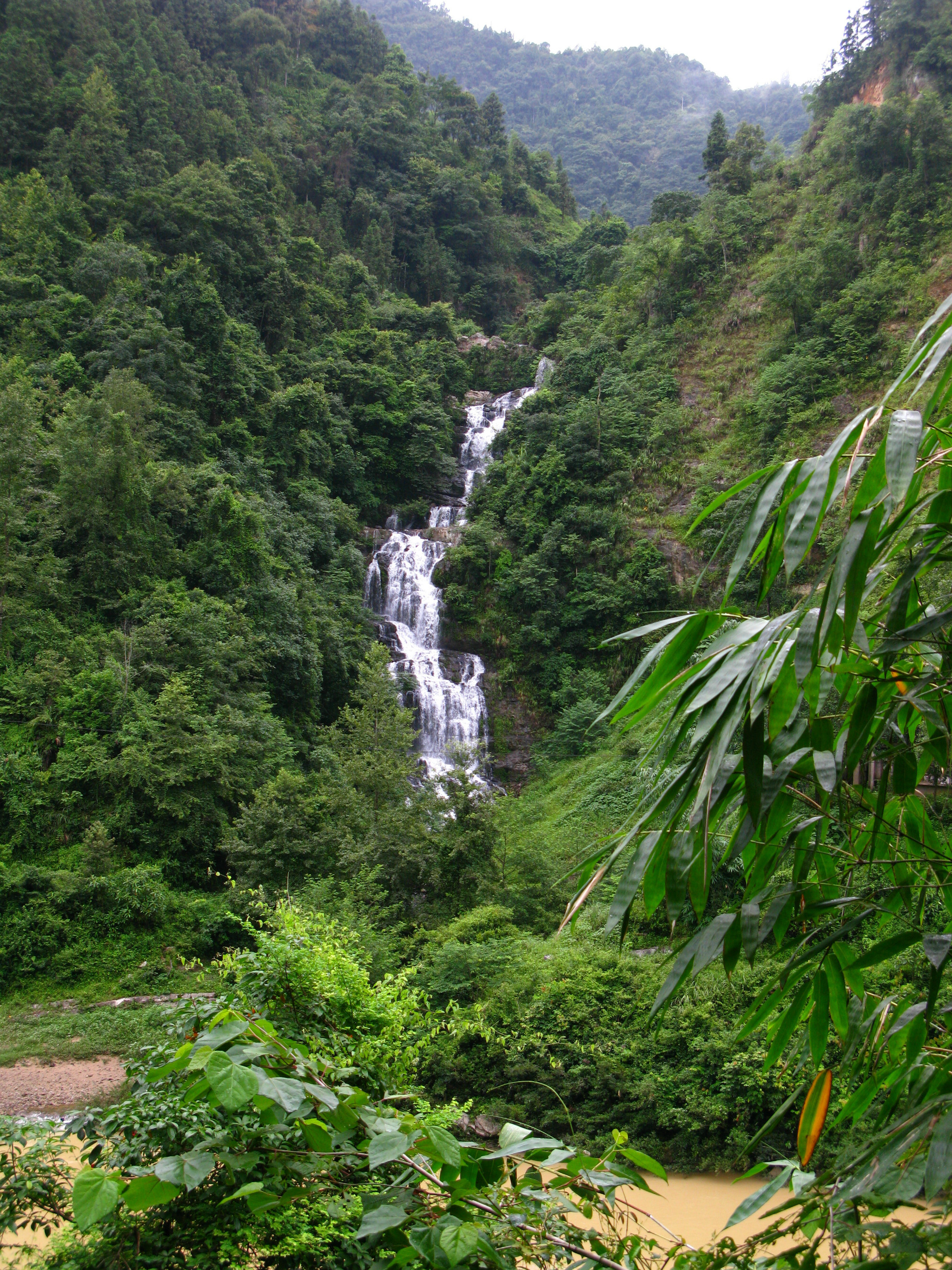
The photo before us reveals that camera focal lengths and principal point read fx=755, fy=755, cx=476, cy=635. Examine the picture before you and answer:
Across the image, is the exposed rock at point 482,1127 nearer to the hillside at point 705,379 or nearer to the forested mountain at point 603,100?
the hillside at point 705,379

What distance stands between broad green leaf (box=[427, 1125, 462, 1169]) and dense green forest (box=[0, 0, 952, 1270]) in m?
0.54

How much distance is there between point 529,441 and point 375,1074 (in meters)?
22.0

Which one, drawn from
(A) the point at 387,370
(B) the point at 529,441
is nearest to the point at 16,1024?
(B) the point at 529,441

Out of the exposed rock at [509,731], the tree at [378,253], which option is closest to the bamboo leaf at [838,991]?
the exposed rock at [509,731]

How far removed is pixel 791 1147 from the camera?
6473mm

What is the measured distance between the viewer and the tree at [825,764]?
3.79 feet

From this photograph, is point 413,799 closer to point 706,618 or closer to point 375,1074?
point 375,1074

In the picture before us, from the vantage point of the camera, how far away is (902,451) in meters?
1.13

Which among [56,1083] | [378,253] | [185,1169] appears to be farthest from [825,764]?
[378,253]

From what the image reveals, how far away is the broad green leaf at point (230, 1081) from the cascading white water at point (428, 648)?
15.8 metres

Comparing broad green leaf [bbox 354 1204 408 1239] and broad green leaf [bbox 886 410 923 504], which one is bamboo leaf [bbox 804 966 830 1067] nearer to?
broad green leaf [bbox 354 1204 408 1239]

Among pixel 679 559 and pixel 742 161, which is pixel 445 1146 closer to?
pixel 679 559

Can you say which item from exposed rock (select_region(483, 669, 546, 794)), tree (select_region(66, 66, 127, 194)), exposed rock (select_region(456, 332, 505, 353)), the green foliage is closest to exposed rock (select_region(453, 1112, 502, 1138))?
the green foliage

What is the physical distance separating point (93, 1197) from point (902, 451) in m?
1.74
